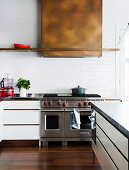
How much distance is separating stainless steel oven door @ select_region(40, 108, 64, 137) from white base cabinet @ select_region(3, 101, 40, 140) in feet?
0.44

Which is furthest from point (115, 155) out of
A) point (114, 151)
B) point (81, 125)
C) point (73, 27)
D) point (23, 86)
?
point (73, 27)

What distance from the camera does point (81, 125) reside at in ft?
12.3

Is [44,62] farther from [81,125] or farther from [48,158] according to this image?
[48,158]

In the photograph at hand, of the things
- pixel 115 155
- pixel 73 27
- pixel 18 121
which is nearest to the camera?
pixel 115 155

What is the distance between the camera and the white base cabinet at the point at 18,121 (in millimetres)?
3691

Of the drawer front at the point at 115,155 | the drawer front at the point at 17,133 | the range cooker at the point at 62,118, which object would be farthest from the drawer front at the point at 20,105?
the drawer front at the point at 115,155

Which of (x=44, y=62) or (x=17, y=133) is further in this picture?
(x=44, y=62)

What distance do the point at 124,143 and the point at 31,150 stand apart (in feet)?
7.92

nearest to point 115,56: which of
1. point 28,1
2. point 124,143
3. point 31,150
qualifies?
point 28,1

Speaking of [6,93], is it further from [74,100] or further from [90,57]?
[90,57]

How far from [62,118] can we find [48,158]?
30.8 inches

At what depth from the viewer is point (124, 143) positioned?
1.39 m

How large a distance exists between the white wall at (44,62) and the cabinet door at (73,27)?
0.38 m

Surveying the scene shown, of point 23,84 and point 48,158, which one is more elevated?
point 23,84
